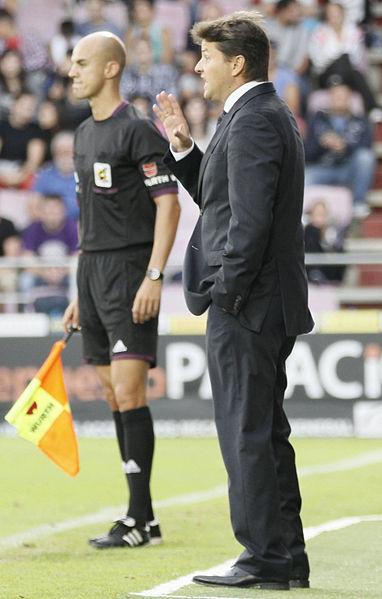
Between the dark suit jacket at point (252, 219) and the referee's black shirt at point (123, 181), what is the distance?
4.59ft

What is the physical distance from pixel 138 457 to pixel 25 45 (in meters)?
12.3

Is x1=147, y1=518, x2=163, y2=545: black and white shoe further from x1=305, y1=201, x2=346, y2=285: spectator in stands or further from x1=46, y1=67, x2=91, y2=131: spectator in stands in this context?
x1=46, y1=67, x2=91, y2=131: spectator in stands

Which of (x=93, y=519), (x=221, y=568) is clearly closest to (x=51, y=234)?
(x=93, y=519)

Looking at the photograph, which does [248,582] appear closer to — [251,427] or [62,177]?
[251,427]

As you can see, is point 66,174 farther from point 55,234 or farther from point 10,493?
point 10,493

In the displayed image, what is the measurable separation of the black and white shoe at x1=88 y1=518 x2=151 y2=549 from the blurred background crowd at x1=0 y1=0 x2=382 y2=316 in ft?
23.0

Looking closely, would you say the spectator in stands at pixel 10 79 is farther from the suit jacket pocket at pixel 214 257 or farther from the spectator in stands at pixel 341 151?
the suit jacket pocket at pixel 214 257

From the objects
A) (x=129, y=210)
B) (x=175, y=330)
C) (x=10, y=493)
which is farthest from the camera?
(x=175, y=330)

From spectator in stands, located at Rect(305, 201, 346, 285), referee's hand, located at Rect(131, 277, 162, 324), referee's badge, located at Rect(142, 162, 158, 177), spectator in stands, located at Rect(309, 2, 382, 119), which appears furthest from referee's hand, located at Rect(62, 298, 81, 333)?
spectator in stands, located at Rect(309, 2, 382, 119)

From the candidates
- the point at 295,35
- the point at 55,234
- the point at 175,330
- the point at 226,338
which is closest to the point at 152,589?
the point at 226,338

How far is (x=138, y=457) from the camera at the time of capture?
6.13 m

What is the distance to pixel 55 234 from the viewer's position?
554 inches

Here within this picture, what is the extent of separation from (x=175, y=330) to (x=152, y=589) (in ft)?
24.5

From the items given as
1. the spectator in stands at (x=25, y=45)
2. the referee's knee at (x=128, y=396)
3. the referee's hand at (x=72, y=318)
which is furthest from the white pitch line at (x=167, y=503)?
the spectator in stands at (x=25, y=45)
